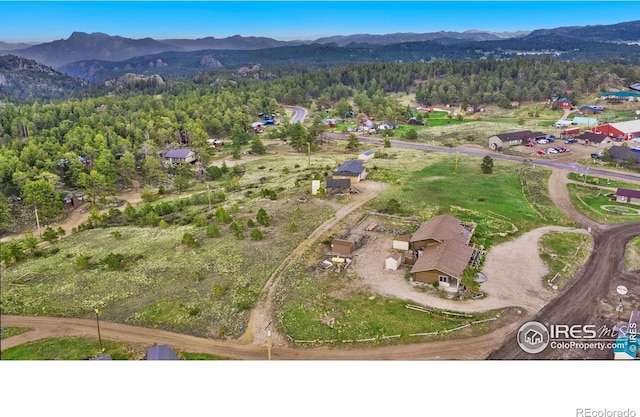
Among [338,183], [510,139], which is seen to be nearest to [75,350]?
[338,183]

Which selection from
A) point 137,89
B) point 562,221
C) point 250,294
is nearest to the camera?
point 250,294

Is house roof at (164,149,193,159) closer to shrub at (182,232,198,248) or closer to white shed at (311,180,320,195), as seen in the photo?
white shed at (311,180,320,195)

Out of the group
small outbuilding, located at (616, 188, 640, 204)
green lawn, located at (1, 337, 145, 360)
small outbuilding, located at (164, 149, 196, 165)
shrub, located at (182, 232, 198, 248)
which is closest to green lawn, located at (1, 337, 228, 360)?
green lawn, located at (1, 337, 145, 360)

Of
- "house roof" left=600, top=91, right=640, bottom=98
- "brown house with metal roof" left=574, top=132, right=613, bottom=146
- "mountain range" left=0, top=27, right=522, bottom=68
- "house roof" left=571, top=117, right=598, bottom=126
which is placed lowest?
"brown house with metal roof" left=574, top=132, right=613, bottom=146

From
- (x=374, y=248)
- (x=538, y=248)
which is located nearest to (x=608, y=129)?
(x=538, y=248)

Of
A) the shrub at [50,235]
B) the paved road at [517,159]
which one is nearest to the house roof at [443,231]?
the shrub at [50,235]

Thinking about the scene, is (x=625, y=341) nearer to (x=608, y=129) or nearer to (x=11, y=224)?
(x=11, y=224)

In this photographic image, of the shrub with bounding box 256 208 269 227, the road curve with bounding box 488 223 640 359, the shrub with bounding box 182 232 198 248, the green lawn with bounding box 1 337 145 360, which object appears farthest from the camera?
the shrub with bounding box 256 208 269 227

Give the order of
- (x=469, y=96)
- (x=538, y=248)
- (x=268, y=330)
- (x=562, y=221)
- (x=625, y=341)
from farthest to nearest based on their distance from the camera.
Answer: (x=469, y=96), (x=562, y=221), (x=538, y=248), (x=268, y=330), (x=625, y=341)
